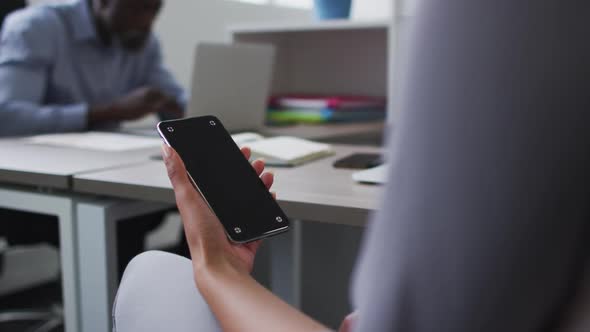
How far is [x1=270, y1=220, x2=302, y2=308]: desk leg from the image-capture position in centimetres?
143

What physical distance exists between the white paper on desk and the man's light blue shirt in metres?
0.16

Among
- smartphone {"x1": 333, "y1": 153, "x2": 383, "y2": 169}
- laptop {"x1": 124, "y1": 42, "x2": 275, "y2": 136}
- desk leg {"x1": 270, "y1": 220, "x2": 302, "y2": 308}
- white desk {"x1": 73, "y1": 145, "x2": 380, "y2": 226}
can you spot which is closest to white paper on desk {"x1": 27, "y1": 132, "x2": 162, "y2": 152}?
laptop {"x1": 124, "y1": 42, "x2": 275, "y2": 136}

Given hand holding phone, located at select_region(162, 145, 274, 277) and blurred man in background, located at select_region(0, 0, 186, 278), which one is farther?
blurred man in background, located at select_region(0, 0, 186, 278)

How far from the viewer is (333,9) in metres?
2.14

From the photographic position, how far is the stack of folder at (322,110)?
2051mm

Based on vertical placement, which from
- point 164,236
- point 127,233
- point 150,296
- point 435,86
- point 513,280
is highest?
point 435,86

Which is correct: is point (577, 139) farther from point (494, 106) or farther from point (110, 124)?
point (110, 124)

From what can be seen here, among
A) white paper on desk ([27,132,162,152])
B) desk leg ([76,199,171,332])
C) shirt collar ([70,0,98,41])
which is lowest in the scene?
desk leg ([76,199,171,332])

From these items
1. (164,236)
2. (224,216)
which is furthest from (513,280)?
(164,236)

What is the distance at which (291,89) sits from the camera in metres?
2.56

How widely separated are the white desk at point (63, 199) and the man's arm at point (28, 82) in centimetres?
53

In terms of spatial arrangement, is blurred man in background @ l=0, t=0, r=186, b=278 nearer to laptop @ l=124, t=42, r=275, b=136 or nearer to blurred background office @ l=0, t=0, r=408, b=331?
blurred background office @ l=0, t=0, r=408, b=331

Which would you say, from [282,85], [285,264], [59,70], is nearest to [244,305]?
[285,264]

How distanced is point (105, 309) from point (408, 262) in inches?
30.5
